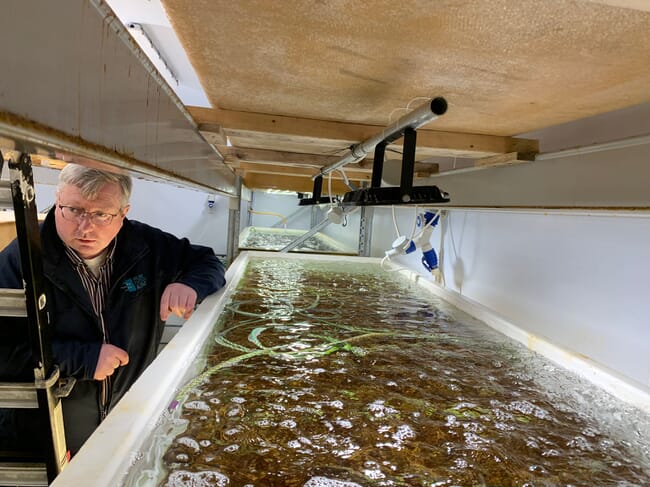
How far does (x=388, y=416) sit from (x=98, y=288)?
1.17m

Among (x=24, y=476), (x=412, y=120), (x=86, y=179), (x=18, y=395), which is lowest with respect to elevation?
(x=24, y=476)

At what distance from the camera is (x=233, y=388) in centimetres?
92

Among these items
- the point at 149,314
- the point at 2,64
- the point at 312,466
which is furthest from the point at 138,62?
the point at 149,314

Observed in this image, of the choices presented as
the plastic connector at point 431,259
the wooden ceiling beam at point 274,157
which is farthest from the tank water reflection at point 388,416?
the wooden ceiling beam at point 274,157

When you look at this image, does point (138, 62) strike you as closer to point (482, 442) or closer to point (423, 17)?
point (423, 17)

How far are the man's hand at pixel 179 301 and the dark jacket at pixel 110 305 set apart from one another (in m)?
0.06

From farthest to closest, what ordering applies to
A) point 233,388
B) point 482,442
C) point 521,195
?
point 521,195 < point 233,388 < point 482,442

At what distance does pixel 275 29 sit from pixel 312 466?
2.81 feet

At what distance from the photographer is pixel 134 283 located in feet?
4.99

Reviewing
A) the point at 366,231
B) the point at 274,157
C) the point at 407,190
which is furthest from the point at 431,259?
the point at 366,231

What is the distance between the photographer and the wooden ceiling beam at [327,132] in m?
1.61

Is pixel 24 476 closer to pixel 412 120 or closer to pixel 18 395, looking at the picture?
pixel 18 395

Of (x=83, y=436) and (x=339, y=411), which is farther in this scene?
(x=83, y=436)

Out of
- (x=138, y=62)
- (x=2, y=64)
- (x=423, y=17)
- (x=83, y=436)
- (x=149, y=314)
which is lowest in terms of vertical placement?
(x=83, y=436)
